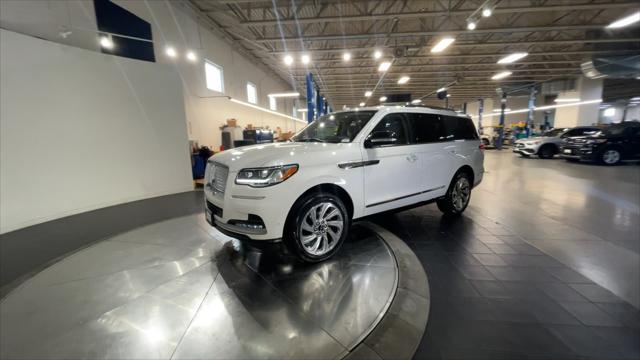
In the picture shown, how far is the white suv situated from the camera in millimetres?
2258

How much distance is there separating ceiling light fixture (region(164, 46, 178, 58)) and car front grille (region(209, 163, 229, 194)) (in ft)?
19.7

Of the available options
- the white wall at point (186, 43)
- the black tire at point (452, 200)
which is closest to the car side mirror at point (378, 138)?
the black tire at point (452, 200)

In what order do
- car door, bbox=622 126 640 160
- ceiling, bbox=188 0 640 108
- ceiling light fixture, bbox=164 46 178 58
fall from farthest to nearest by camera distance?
1. car door, bbox=622 126 640 160
2. ceiling, bbox=188 0 640 108
3. ceiling light fixture, bbox=164 46 178 58

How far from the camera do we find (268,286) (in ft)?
7.37

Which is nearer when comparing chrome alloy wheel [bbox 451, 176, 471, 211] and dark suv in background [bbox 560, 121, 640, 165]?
chrome alloy wheel [bbox 451, 176, 471, 211]

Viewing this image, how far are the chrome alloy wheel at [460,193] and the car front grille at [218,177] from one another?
336 centimetres

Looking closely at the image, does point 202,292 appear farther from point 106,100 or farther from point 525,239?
point 106,100

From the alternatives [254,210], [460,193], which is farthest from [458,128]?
[254,210]

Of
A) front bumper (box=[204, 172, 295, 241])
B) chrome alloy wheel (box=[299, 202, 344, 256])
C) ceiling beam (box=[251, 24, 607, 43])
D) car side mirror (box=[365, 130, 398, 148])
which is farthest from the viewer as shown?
ceiling beam (box=[251, 24, 607, 43])

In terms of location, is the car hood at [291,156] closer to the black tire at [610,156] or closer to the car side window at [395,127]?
the car side window at [395,127]

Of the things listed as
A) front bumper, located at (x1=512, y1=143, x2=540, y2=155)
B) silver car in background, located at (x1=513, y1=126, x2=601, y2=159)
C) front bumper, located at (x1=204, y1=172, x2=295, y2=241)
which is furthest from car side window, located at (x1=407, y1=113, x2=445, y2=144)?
front bumper, located at (x1=512, y1=143, x2=540, y2=155)

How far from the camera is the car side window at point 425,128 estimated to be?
3311mm

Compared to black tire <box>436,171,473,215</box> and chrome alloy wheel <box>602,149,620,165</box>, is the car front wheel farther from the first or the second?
chrome alloy wheel <box>602,149,620,165</box>

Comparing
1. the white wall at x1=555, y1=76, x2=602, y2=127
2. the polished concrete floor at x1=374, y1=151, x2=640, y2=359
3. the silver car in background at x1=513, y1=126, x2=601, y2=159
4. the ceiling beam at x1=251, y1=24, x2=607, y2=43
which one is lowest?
the polished concrete floor at x1=374, y1=151, x2=640, y2=359
